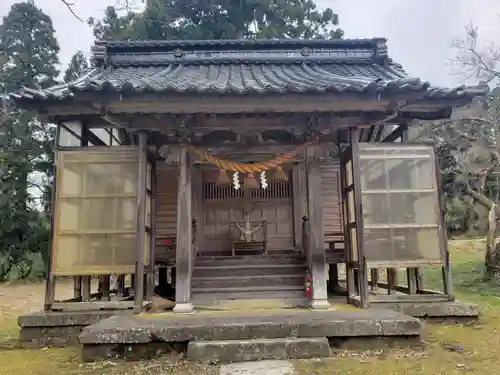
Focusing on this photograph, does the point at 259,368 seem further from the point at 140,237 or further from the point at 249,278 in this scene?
the point at 249,278

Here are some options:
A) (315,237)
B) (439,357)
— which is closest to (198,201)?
(315,237)

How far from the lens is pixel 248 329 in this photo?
5223mm

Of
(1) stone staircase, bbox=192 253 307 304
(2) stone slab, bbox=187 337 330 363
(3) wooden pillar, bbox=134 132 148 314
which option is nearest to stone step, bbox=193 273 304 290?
(1) stone staircase, bbox=192 253 307 304

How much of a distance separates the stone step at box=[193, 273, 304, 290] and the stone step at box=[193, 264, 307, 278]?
18 cm

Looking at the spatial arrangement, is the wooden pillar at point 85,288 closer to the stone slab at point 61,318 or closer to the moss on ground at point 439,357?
the stone slab at point 61,318

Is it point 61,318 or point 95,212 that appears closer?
point 61,318

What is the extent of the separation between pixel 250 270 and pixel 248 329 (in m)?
3.28

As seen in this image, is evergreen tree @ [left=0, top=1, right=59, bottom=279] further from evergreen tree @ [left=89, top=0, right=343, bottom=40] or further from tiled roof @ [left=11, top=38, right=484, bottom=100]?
tiled roof @ [left=11, top=38, right=484, bottom=100]

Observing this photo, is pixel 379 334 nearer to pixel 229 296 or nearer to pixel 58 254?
pixel 229 296

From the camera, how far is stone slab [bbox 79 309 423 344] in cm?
517

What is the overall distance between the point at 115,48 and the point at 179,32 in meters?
12.8

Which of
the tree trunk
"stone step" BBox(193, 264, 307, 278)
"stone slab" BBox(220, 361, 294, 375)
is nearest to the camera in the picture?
"stone slab" BBox(220, 361, 294, 375)

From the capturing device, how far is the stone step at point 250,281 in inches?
322

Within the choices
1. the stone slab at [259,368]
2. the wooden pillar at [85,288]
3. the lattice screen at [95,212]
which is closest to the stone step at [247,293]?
the lattice screen at [95,212]
